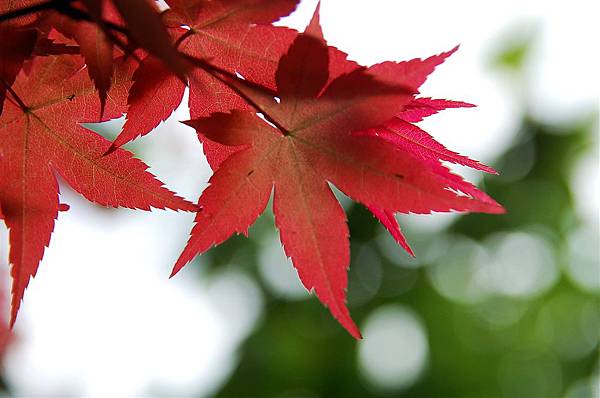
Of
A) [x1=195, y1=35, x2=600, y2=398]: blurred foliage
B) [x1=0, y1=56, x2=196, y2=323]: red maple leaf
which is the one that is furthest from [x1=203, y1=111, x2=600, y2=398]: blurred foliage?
[x1=0, y1=56, x2=196, y2=323]: red maple leaf

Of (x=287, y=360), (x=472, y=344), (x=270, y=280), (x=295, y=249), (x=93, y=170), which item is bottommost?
(x=472, y=344)

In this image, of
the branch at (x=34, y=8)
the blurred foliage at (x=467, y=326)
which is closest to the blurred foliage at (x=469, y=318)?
the blurred foliage at (x=467, y=326)

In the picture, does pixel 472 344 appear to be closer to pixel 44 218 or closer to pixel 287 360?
pixel 287 360

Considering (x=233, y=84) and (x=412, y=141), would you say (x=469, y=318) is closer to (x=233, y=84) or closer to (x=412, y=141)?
(x=412, y=141)

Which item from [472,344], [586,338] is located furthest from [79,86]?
[586,338]

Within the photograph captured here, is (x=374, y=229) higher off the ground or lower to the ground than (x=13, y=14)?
lower

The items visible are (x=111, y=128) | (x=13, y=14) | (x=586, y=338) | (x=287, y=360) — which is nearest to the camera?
(x=13, y=14)

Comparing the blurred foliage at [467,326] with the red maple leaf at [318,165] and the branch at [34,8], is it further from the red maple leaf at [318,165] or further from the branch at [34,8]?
the branch at [34,8]

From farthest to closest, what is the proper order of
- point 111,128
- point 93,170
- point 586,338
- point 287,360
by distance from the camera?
point 586,338, point 287,360, point 111,128, point 93,170

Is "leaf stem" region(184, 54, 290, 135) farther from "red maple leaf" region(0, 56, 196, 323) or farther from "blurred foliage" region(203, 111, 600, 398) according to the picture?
"blurred foliage" region(203, 111, 600, 398)
